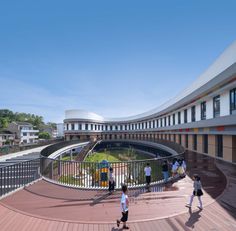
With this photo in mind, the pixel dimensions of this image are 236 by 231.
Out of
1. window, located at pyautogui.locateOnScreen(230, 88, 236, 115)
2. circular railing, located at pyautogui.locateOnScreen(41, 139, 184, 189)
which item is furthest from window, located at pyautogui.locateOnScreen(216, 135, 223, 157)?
circular railing, located at pyautogui.locateOnScreen(41, 139, 184, 189)

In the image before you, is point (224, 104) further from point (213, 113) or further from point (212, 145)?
point (212, 145)

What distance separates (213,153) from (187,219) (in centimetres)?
1525

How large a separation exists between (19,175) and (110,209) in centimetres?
523

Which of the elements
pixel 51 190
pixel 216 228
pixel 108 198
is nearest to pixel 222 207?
pixel 216 228

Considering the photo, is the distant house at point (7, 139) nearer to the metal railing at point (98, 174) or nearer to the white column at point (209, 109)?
the metal railing at point (98, 174)

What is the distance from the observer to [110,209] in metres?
6.73

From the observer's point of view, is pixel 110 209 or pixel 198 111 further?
pixel 198 111

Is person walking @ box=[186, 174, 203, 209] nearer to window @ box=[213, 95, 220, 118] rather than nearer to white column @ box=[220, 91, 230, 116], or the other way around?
white column @ box=[220, 91, 230, 116]

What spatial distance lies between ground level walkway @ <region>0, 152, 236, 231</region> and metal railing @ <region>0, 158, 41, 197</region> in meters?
0.48

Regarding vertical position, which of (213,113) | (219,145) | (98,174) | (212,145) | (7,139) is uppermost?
(213,113)

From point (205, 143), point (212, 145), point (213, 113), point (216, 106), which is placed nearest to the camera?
point (216, 106)

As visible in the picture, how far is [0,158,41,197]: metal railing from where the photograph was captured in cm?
838

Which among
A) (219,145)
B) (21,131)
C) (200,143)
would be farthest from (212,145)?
(21,131)

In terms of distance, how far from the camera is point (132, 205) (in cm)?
705
